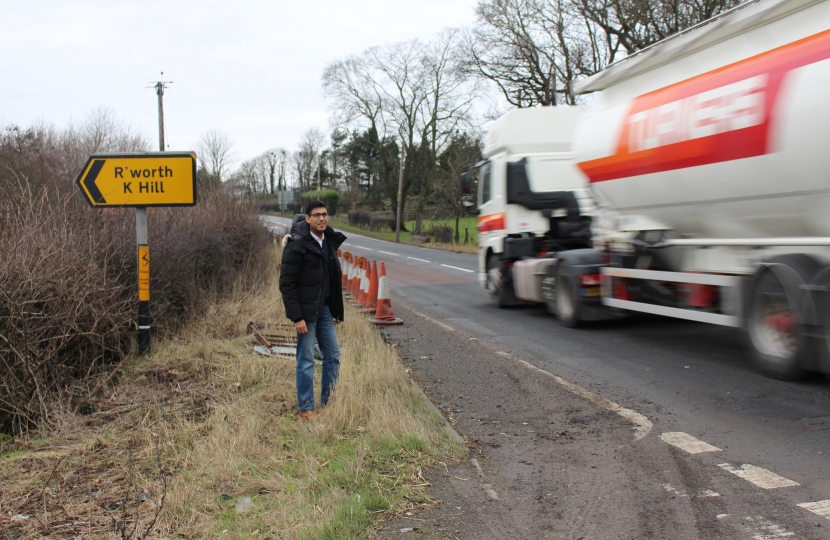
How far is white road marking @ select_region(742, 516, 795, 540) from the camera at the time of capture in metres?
3.18

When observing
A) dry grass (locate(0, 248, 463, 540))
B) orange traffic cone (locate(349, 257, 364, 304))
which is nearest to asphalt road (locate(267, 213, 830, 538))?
dry grass (locate(0, 248, 463, 540))

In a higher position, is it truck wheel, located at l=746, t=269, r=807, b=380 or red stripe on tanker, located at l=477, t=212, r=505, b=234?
red stripe on tanker, located at l=477, t=212, r=505, b=234

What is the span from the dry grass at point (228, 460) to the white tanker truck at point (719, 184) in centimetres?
328

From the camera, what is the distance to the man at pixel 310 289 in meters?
5.42

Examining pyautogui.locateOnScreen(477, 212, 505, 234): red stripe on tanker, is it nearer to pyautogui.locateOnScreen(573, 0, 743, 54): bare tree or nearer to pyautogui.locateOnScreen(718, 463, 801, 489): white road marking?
pyautogui.locateOnScreen(718, 463, 801, 489): white road marking

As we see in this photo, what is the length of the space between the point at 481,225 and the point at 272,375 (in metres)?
7.25

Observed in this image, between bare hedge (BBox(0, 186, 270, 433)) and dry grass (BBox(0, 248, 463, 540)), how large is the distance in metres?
0.48

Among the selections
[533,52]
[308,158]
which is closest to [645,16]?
[533,52]

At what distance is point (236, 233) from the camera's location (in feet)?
47.2

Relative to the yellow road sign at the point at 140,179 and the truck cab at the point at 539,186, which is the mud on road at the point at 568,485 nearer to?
the yellow road sign at the point at 140,179

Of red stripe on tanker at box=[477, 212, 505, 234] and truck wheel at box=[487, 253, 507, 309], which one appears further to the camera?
truck wheel at box=[487, 253, 507, 309]

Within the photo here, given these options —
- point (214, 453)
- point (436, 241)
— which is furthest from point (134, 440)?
point (436, 241)

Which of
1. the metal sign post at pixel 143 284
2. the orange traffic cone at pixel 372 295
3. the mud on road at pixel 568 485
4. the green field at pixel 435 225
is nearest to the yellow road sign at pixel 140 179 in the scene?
the metal sign post at pixel 143 284

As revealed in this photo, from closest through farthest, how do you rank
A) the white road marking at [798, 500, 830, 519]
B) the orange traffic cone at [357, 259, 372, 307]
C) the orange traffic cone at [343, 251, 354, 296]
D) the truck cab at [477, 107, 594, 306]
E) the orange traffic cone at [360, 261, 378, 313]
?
1. the white road marking at [798, 500, 830, 519]
2. the truck cab at [477, 107, 594, 306]
3. the orange traffic cone at [360, 261, 378, 313]
4. the orange traffic cone at [357, 259, 372, 307]
5. the orange traffic cone at [343, 251, 354, 296]
